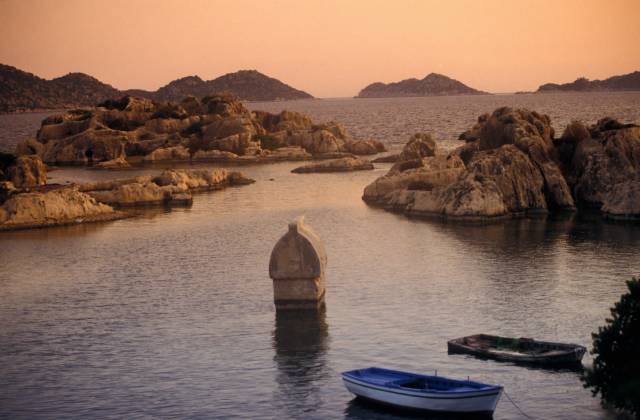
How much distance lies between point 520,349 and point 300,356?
31.8 feet

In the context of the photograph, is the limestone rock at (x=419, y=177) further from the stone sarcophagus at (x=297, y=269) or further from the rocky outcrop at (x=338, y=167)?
the stone sarcophagus at (x=297, y=269)

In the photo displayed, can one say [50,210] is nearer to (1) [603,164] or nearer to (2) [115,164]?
(1) [603,164]

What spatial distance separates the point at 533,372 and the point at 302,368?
381 inches

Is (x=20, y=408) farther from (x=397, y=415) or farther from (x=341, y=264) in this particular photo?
(x=341, y=264)

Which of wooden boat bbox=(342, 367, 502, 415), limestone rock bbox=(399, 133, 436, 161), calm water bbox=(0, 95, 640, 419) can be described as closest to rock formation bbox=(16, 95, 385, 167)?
limestone rock bbox=(399, 133, 436, 161)

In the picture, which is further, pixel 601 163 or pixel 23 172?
pixel 23 172

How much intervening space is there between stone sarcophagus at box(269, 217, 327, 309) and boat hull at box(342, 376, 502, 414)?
564 inches

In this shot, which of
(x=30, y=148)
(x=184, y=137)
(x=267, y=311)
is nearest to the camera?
(x=267, y=311)

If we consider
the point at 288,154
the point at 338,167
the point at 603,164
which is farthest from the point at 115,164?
the point at 603,164

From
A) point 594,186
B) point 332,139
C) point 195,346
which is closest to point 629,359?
point 195,346

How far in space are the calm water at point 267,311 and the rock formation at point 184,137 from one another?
70.5 metres

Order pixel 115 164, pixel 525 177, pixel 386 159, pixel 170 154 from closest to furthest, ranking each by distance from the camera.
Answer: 1. pixel 525 177
2. pixel 386 159
3. pixel 115 164
4. pixel 170 154

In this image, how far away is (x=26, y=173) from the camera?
4158 inches

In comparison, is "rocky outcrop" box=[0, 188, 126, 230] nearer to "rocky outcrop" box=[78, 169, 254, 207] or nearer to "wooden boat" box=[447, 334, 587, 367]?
"rocky outcrop" box=[78, 169, 254, 207]
